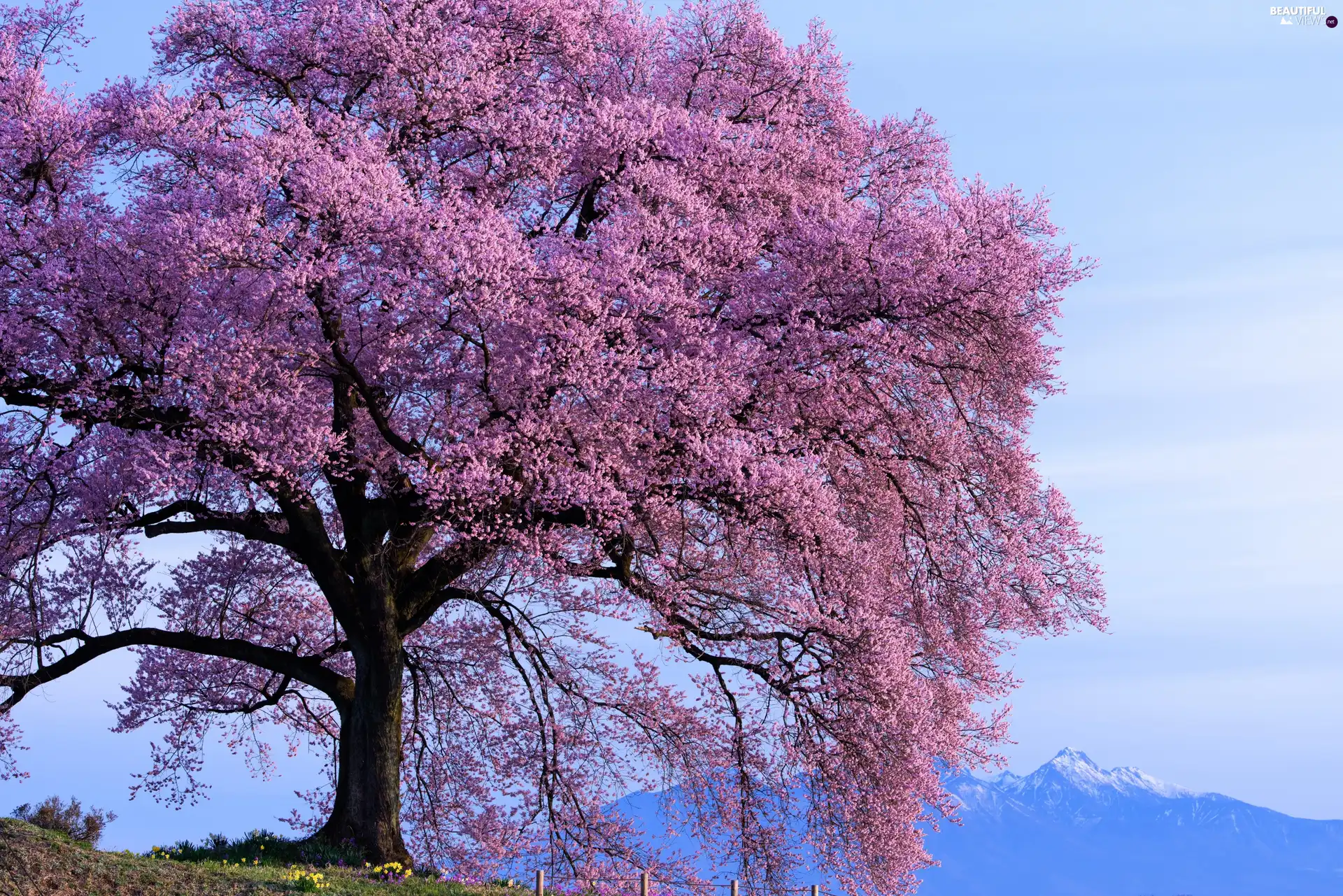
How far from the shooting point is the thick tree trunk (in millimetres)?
20969

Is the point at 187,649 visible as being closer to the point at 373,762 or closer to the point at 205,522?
the point at 205,522

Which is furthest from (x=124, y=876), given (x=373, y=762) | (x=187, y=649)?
(x=187, y=649)

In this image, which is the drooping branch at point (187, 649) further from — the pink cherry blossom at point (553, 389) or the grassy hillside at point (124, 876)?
the grassy hillside at point (124, 876)

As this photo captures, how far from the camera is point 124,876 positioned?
16.6 m

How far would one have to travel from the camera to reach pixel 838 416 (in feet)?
69.9

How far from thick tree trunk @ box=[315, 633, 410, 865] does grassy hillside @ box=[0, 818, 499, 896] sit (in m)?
2.57

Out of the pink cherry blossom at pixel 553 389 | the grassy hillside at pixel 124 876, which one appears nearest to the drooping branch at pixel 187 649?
the pink cherry blossom at pixel 553 389

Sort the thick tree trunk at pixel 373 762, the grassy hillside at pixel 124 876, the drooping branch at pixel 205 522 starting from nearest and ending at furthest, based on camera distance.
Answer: the grassy hillside at pixel 124 876 < the thick tree trunk at pixel 373 762 < the drooping branch at pixel 205 522

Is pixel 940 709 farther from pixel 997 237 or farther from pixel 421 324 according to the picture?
pixel 421 324

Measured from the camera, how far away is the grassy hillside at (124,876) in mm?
16062

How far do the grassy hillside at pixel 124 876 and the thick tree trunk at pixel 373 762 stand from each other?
101 inches

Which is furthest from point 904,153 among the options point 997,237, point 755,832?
point 755,832

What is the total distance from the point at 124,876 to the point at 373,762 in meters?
5.19

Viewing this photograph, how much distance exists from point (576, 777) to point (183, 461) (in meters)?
8.83
